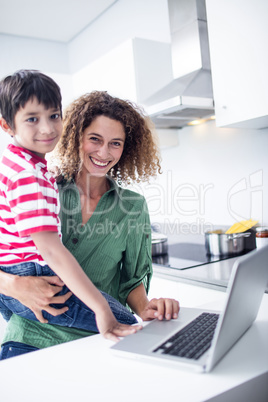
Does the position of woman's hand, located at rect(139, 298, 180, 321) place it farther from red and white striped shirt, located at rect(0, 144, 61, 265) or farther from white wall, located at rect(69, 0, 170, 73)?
white wall, located at rect(69, 0, 170, 73)

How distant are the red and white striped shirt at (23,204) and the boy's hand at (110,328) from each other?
229mm

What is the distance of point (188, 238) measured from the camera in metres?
2.57

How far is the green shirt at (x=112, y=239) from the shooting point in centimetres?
124

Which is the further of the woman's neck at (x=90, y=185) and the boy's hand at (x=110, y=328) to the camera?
the woman's neck at (x=90, y=185)

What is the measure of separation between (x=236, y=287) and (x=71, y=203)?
2.31ft

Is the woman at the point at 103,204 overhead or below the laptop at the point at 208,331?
overhead

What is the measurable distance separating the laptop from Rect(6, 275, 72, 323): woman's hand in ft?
0.78

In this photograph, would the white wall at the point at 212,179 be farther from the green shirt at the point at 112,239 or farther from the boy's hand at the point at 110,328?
the boy's hand at the point at 110,328

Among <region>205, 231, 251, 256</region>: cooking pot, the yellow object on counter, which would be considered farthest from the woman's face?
the yellow object on counter

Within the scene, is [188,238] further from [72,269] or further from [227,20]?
[72,269]

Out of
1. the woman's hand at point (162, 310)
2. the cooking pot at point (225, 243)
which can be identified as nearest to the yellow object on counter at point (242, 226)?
the cooking pot at point (225, 243)

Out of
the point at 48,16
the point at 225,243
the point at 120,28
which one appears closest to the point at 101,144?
the point at 225,243

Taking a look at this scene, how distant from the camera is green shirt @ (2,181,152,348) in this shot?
1.24 m

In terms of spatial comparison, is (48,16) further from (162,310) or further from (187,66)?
(162,310)
